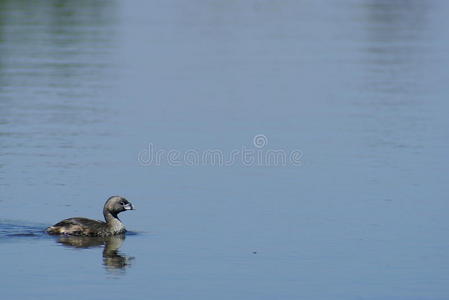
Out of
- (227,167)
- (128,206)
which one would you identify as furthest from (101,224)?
(227,167)

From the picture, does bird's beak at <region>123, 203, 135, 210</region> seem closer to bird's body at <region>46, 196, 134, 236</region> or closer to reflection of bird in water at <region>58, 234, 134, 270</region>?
bird's body at <region>46, 196, 134, 236</region>

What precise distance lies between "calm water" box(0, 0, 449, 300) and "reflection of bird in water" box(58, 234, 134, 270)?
0.05m

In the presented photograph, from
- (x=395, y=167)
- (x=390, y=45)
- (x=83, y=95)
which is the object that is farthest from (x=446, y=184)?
(x=390, y=45)

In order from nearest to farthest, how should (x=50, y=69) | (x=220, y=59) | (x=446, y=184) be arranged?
(x=446, y=184) → (x=50, y=69) → (x=220, y=59)

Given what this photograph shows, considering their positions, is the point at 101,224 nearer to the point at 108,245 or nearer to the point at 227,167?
the point at 108,245

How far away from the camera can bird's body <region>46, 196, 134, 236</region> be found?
58.6 feet

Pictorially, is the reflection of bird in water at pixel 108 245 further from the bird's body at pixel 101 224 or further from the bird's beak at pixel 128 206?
the bird's beak at pixel 128 206

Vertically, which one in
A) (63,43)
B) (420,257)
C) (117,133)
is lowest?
(420,257)

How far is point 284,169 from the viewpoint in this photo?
2294 cm

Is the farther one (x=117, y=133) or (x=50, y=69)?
(x=50, y=69)

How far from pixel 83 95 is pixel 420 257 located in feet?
53.6

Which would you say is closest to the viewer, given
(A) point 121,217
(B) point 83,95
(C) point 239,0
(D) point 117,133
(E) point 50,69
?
(A) point 121,217

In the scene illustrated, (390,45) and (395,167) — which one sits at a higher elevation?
(390,45)

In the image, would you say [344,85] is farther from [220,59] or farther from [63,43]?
[63,43]
